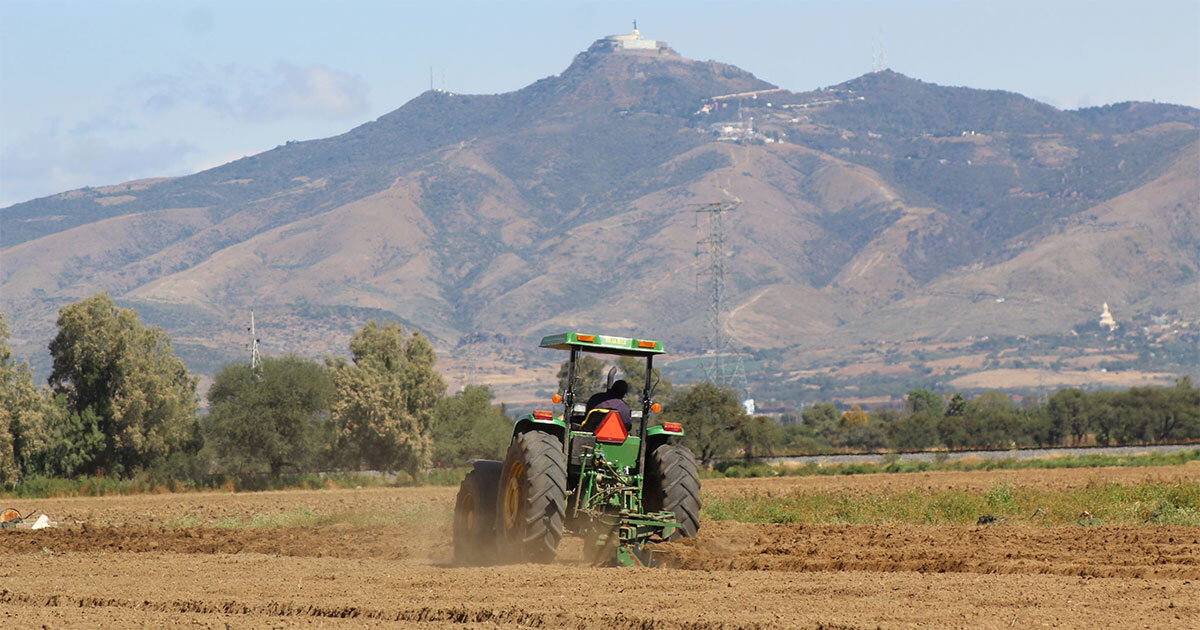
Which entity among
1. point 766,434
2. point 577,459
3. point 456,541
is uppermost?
point 577,459

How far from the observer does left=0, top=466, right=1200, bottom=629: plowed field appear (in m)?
12.9

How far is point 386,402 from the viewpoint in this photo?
6188 centimetres

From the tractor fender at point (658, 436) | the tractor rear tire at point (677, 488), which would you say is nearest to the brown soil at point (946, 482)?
the tractor fender at point (658, 436)

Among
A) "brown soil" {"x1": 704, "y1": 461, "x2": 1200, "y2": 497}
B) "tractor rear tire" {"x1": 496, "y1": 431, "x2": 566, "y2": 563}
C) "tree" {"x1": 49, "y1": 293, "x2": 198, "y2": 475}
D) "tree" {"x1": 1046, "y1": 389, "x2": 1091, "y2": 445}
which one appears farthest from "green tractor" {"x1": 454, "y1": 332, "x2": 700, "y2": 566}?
"tree" {"x1": 1046, "y1": 389, "x2": 1091, "y2": 445}

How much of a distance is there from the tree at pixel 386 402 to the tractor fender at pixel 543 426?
43.3m

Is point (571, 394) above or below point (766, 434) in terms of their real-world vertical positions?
above

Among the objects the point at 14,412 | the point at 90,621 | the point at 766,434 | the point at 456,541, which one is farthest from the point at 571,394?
the point at 766,434

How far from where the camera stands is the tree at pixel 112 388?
174ft

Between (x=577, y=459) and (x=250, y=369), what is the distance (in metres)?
44.1

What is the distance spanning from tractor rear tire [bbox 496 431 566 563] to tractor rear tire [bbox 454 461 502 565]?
3.97ft

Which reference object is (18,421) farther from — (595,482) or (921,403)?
(921,403)

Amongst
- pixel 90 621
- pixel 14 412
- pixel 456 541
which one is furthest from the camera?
pixel 14 412

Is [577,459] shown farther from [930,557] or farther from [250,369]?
[250,369]

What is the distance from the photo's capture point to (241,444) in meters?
56.7
